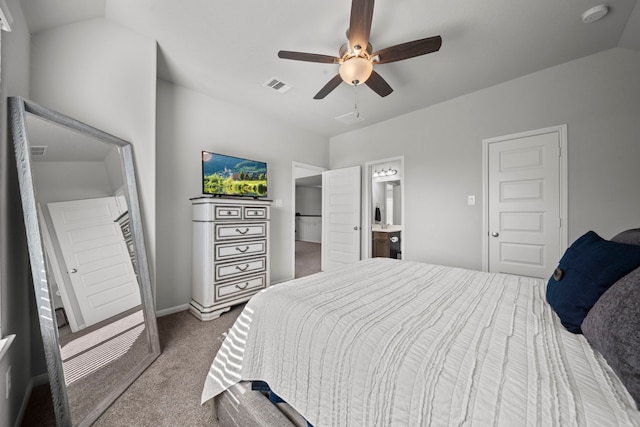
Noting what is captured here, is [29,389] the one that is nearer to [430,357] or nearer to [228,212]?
[228,212]

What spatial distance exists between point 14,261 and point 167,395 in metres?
1.18

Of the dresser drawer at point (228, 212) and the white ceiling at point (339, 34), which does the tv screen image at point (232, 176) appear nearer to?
the dresser drawer at point (228, 212)

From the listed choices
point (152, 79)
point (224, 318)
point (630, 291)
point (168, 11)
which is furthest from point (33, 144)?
point (630, 291)

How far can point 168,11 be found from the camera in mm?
1811

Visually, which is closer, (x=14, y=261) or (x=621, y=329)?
(x=621, y=329)

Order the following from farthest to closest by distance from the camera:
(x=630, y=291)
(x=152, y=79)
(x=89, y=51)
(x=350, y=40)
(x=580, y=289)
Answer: (x=152, y=79) → (x=89, y=51) → (x=350, y=40) → (x=580, y=289) → (x=630, y=291)

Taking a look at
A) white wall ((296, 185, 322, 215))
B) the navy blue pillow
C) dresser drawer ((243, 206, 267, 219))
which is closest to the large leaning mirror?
dresser drawer ((243, 206, 267, 219))

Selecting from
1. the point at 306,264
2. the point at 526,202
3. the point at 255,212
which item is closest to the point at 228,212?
the point at 255,212

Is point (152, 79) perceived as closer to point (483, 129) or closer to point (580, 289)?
point (580, 289)

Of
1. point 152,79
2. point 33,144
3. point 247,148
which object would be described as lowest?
point 33,144

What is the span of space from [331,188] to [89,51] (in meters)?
3.39

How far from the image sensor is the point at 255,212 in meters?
2.99

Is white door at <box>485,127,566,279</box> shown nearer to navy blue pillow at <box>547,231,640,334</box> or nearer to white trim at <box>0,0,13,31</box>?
Result: navy blue pillow at <box>547,231,640,334</box>

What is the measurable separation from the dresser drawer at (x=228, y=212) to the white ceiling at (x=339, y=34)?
1474 millimetres
